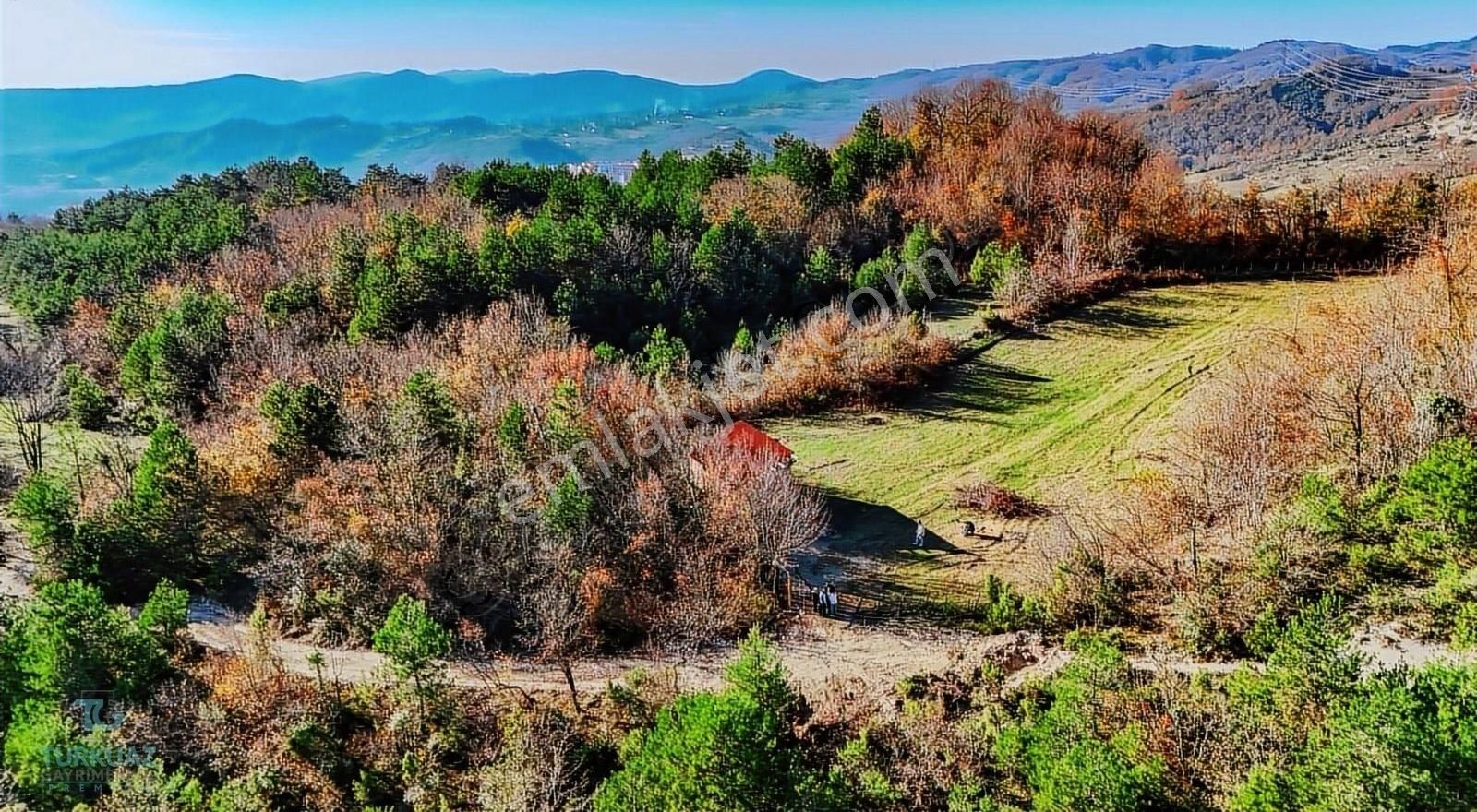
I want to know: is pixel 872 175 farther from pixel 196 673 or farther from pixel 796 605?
pixel 196 673

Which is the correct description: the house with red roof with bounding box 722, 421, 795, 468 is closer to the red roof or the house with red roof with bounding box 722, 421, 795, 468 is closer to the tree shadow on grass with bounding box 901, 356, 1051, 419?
the red roof

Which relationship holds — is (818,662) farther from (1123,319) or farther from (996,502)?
(1123,319)

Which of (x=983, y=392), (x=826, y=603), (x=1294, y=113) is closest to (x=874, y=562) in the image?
(x=826, y=603)

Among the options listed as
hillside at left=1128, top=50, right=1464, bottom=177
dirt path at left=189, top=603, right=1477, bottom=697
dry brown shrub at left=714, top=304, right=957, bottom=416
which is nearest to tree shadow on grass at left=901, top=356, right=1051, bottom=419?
dry brown shrub at left=714, top=304, right=957, bottom=416

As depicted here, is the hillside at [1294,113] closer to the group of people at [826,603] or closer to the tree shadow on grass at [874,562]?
the tree shadow on grass at [874,562]

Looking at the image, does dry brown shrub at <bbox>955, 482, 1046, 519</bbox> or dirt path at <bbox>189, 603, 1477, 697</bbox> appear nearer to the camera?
dirt path at <bbox>189, 603, 1477, 697</bbox>

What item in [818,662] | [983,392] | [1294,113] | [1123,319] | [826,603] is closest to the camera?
[818,662]

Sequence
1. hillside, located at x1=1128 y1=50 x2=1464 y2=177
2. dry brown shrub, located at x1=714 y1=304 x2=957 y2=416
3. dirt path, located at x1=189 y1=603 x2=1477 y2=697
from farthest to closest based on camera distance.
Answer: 1. hillside, located at x1=1128 y1=50 x2=1464 y2=177
2. dry brown shrub, located at x1=714 y1=304 x2=957 y2=416
3. dirt path, located at x1=189 y1=603 x2=1477 y2=697

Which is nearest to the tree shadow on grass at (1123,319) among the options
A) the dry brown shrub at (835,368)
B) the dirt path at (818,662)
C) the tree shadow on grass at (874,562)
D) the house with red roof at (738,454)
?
the dry brown shrub at (835,368)
